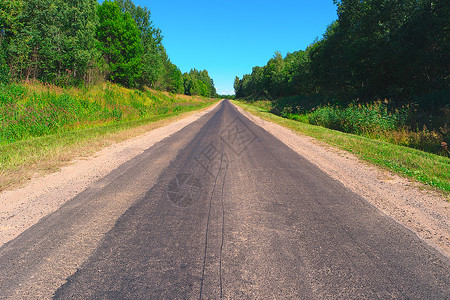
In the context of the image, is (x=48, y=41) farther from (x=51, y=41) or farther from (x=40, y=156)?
(x=40, y=156)

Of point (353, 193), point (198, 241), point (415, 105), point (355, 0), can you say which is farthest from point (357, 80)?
point (198, 241)

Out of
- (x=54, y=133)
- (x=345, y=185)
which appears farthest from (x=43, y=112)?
(x=345, y=185)

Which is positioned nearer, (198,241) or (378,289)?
(378,289)

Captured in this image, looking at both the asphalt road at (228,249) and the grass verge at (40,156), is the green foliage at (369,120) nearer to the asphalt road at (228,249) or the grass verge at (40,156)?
the asphalt road at (228,249)

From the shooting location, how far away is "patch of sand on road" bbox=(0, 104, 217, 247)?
3039 mm

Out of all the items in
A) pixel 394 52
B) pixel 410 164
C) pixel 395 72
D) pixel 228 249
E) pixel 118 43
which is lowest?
pixel 228 249

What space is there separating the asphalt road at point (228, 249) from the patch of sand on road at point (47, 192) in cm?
26

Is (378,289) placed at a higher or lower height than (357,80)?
lower

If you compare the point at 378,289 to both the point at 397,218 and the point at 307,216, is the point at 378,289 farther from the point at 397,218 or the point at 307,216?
the point at 397,218

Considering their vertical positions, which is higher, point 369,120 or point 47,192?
point 369,120

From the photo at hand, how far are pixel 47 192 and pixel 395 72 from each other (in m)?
23.5

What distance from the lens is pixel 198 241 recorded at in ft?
8.62

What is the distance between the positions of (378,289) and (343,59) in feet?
91.5

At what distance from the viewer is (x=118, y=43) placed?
3041 centimetres
